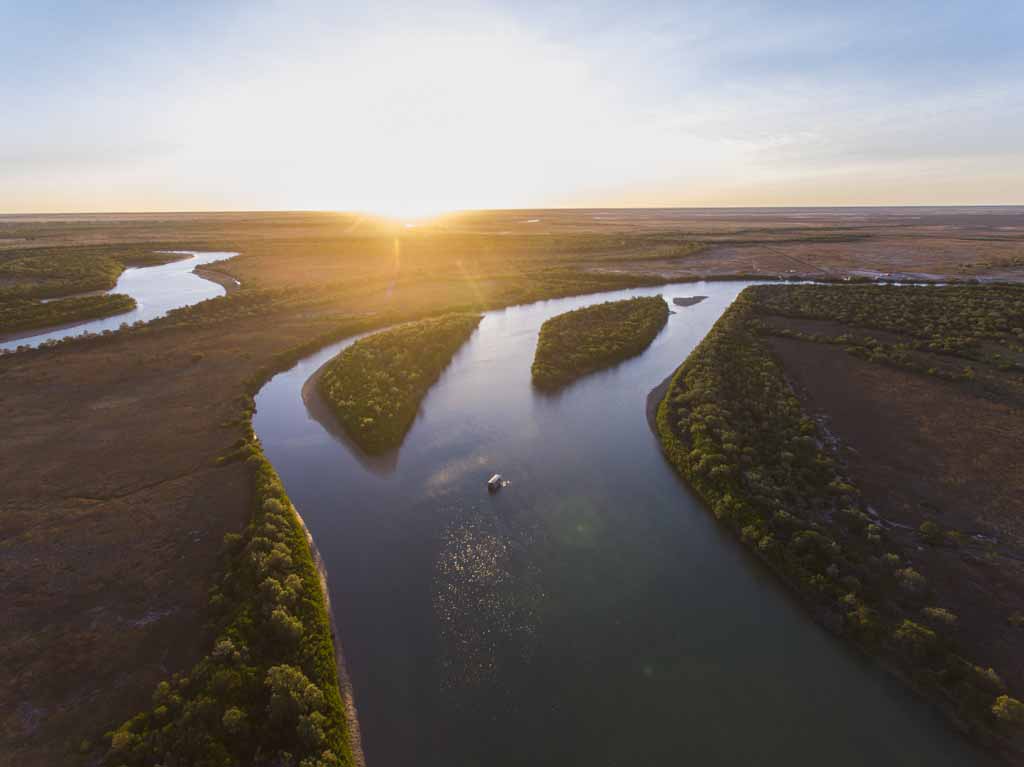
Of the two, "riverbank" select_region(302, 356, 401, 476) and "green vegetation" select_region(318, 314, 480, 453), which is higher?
"green vegetation" select_region(318, 314, 480, 453)

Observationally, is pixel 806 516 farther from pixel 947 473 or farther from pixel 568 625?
pixel 568 625

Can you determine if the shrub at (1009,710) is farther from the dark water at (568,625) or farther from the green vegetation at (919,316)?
the green vegetation at (919,316)

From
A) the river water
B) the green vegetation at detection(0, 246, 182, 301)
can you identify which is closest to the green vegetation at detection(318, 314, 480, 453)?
the river water

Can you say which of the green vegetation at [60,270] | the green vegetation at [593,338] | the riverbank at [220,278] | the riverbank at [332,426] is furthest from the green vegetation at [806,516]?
the green vegetation at [60,270]

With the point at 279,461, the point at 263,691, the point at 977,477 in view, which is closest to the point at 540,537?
the point at 263,691

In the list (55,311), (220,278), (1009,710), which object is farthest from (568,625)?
(220,278)

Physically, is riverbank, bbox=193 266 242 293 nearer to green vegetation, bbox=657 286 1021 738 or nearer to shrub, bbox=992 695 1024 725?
green vegetation, bbox=657 286 1021 738

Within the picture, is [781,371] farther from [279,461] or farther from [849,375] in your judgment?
[279,461]
